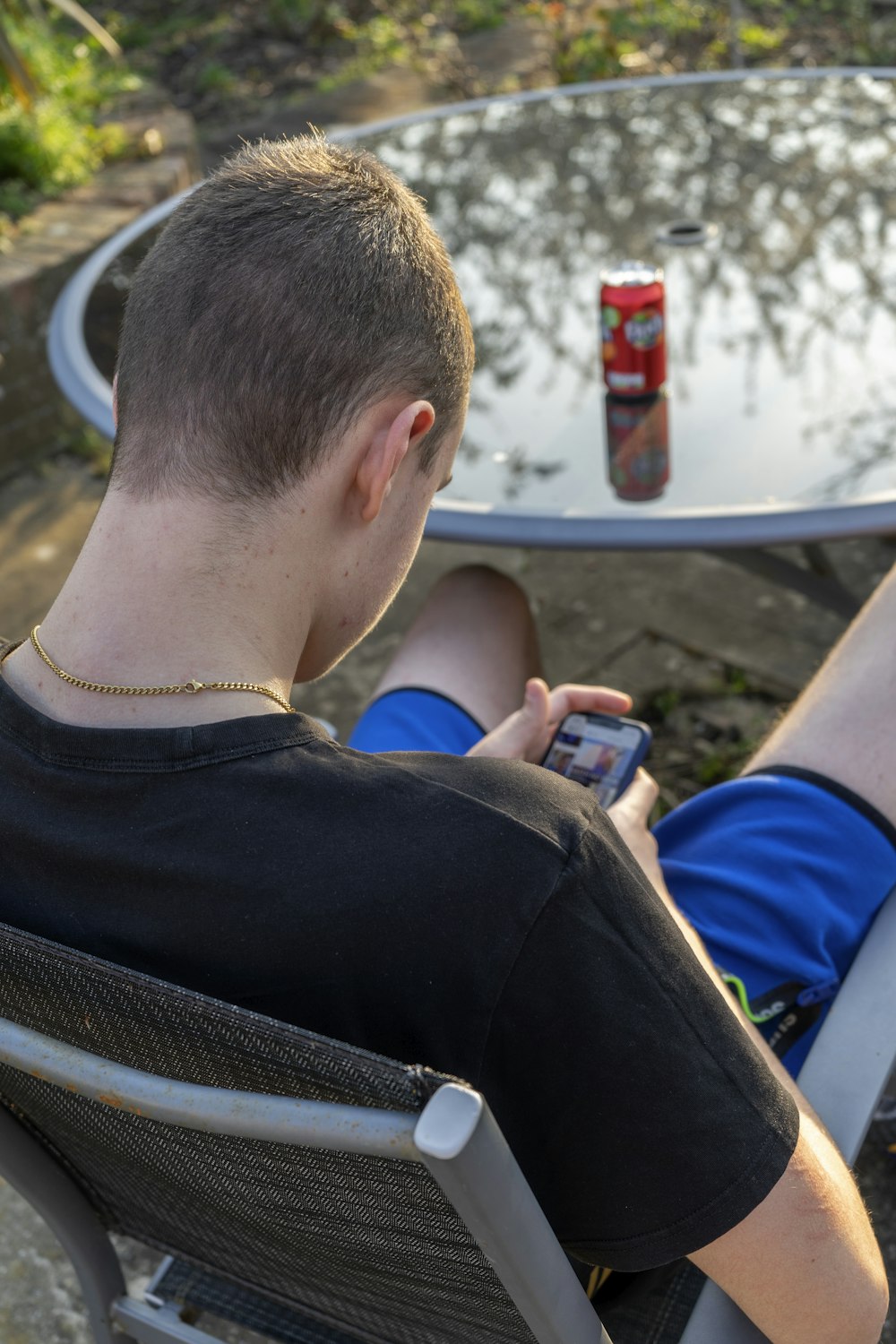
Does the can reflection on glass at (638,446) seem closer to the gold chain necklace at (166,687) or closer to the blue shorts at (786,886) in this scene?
the blue shorts at (786,886)

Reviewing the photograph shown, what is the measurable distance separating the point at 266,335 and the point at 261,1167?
63 cm

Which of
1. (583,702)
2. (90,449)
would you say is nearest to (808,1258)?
(583,702)

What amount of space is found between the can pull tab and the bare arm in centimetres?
29

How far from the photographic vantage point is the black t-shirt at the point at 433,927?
0.84 meters

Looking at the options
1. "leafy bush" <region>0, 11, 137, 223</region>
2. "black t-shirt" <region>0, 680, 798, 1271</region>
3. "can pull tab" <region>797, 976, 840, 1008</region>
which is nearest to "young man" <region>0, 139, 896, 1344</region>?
"black t-shirt" <region>0, 680, 798, 1271</region>

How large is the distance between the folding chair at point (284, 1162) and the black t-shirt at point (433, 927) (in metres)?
0.07

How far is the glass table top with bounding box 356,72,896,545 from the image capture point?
1.83 metres

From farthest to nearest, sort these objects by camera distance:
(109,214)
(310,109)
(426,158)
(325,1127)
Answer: (310,109) → (109,214) → (426,158) → (325,1127)

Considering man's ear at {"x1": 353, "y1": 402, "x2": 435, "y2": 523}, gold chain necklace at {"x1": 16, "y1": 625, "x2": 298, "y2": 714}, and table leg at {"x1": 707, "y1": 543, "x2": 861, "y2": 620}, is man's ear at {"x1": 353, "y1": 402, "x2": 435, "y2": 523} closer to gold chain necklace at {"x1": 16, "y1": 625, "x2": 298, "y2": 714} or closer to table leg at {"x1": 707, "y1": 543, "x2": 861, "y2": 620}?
gold chain necklace at {"x1": 16, "y1": 625, "x2": 298, "y2": 714}

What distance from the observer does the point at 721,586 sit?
307 centimetres

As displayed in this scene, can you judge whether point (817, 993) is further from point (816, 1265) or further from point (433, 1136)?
point (433, 1136)

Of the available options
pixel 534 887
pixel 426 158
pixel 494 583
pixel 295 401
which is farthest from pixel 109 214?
pixel 534 887

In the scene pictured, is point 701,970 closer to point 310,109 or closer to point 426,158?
point 426,158

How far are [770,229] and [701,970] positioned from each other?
217 centimetres
